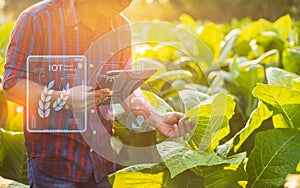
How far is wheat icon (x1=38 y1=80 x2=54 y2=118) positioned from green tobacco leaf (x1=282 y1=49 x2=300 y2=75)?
6.77 ft

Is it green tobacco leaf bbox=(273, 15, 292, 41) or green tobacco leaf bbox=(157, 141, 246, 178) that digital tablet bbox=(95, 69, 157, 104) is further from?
green tobacco leaf bbox=(273, 15, 292, 41)

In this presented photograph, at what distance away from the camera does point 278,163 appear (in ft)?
7.80

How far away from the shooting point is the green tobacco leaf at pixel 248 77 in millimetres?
3996

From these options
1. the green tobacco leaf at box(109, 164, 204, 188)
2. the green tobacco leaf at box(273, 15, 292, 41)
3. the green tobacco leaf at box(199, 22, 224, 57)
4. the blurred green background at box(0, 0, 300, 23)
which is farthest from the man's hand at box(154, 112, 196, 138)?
the blurred green background at box(0, 0, 300, 23)

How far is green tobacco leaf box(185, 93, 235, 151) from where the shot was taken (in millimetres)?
2420

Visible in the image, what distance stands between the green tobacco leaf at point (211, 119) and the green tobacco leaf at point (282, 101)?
128 millimetres

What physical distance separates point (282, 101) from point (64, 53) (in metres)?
0.84

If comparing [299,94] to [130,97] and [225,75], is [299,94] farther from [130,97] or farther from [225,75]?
[225,75]

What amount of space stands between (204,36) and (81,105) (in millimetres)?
2869

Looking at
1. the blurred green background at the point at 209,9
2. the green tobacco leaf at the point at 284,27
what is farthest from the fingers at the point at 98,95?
the blurred green background at the point at 209,9

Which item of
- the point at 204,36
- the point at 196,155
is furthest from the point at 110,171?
the point at 204,36

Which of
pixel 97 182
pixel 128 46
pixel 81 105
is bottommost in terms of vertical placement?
pixel 97 182

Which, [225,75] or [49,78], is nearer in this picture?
[49,78]

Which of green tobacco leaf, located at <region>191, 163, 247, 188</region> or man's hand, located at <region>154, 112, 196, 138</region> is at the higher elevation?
man's hand, located at <region>154, 112, 196, 138</region>
